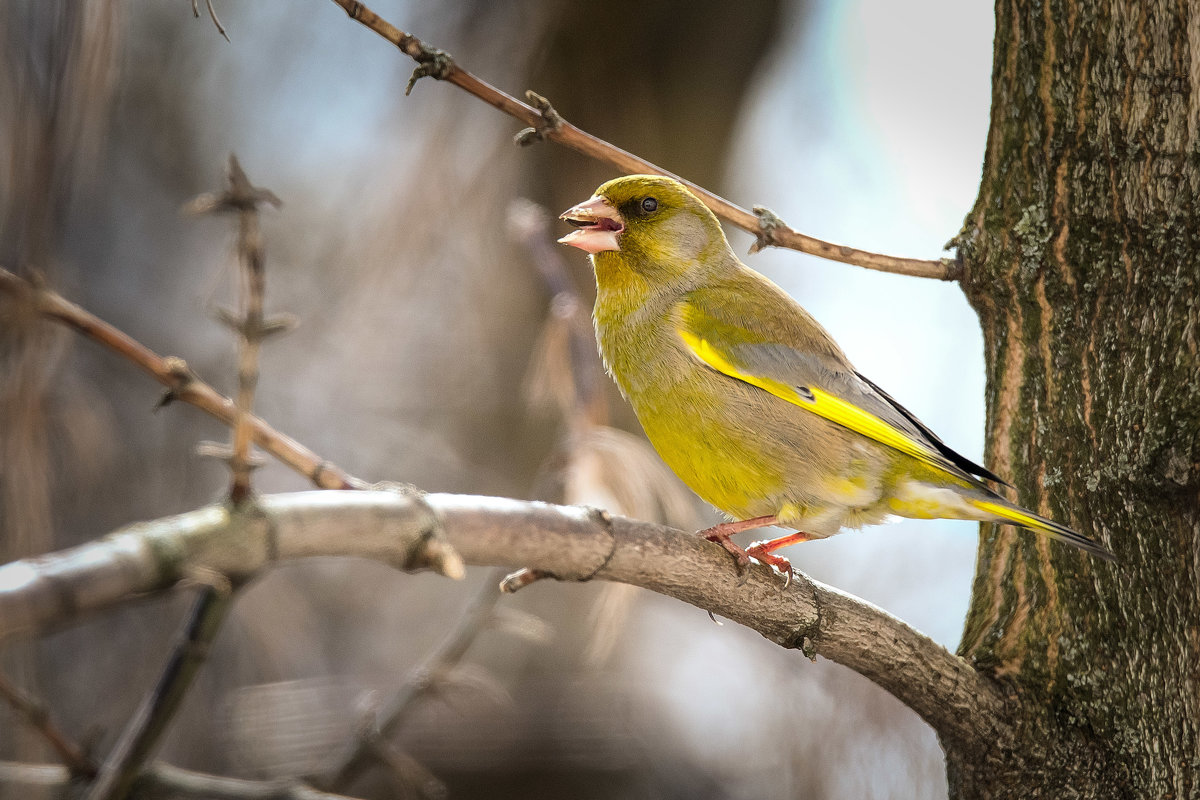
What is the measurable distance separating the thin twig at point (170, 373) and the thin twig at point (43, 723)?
2.00 feet

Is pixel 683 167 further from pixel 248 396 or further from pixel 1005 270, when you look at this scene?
pixel 248 396

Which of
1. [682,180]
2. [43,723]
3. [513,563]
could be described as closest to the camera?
[513,563]

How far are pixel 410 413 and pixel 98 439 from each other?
2.99 metres

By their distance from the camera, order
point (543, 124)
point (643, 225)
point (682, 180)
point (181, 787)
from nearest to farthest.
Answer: point (181, 787) → point (543, 124) → point (682, 180) → point (643, 225)

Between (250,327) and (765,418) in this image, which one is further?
(765,418)

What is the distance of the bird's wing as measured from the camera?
2843mm

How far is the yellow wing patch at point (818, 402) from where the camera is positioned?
2.82 m

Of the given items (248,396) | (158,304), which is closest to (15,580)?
(248,396)

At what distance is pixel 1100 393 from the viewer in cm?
234

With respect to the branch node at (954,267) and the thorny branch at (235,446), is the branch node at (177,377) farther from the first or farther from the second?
the branch node at (954,267)

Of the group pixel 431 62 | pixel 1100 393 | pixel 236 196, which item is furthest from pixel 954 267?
pixel 236 196

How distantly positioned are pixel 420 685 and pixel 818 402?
55.8 inches

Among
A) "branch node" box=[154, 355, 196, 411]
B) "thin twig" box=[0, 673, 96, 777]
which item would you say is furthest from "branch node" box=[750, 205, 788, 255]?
"thin twig" box=[0, 673, 96, 777]

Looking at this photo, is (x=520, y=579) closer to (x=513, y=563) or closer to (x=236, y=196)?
(x=513, y=563)
